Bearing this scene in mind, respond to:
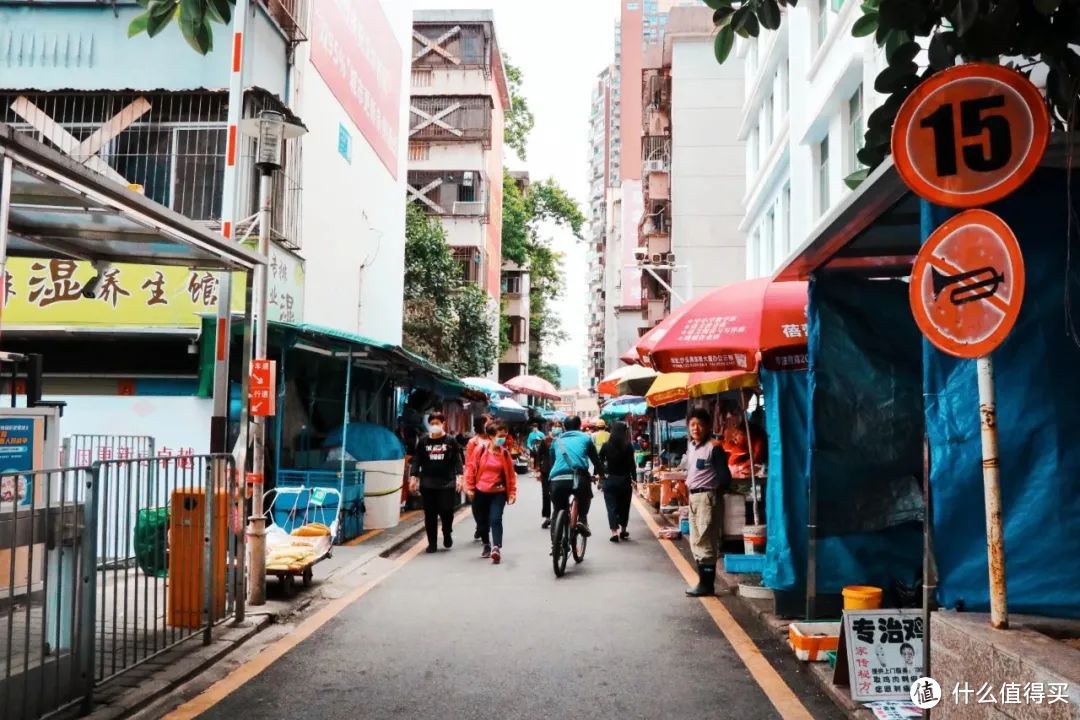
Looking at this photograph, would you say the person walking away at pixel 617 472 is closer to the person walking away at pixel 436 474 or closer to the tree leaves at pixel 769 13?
the person walking away at pixel 436 474

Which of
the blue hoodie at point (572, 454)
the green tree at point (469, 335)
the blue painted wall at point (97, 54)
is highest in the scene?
the blue painted wall at point (97, 54)

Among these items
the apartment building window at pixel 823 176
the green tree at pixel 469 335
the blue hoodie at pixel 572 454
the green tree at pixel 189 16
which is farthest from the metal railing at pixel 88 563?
the green tree at pixel 469 335

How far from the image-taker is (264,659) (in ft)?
21.4

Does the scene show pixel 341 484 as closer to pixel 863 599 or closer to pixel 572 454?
pixel 572 454

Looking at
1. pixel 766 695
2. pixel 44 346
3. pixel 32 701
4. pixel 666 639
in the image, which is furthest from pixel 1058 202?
pixel 44 346

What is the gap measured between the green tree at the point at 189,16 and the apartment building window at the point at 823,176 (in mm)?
14597

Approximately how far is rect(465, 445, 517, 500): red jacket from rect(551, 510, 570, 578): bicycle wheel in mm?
1287

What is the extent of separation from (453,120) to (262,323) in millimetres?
32426

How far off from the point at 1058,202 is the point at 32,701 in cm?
571

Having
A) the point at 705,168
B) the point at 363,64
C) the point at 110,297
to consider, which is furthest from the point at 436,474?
the point at 705,168

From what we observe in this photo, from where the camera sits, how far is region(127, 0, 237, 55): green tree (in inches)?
168

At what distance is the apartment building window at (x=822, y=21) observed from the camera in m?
17.3

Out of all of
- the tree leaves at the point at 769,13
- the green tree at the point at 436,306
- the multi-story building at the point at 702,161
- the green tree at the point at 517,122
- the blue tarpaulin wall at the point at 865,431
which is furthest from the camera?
the green tree at the point at 517,122

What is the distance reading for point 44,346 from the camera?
12938mm
